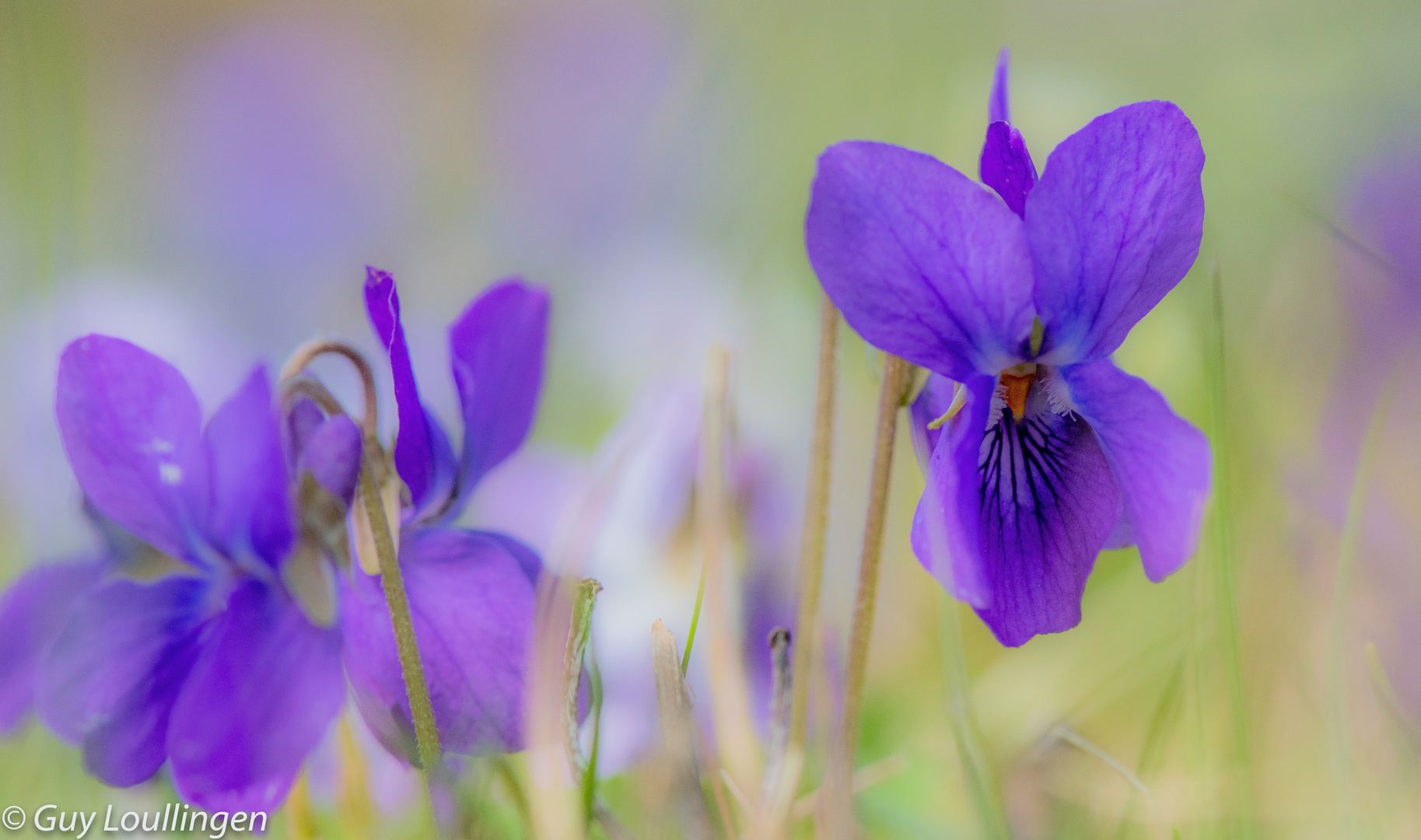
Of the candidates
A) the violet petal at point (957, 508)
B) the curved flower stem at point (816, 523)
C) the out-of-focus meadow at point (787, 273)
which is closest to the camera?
the violet petal at point (957, 508)

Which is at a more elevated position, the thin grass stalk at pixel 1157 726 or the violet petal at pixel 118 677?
the violet petal at pixel 118 677

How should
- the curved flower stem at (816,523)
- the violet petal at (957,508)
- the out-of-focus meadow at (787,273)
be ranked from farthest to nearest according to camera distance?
the out-of-focus meadow at (787,273) → the curved flower stem at (816,523) → the violet petal at (957,508)

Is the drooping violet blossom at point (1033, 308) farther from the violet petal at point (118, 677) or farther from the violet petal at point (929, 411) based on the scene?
the violet petal at point (118, 677)

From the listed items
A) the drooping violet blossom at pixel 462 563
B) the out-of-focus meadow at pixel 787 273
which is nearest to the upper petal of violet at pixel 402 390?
the drooping violet blossom at pixel 462 563

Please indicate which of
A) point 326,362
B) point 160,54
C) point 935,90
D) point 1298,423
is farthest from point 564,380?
point 160,54

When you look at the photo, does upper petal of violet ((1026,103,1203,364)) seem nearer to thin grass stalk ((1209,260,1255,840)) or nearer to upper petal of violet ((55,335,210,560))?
thin grass stalk ((1209,260,1255,840))

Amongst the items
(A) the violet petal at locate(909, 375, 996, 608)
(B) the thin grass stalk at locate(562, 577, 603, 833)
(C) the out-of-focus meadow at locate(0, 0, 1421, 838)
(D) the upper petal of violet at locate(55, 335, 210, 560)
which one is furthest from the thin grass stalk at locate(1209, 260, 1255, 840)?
(D) the upper petal of violet at locate(55, 335, 210, 560)

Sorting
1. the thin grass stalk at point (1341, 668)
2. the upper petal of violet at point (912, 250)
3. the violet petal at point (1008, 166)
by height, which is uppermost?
the violet petal at point (1008, 166)
